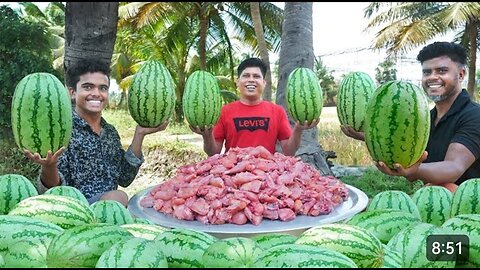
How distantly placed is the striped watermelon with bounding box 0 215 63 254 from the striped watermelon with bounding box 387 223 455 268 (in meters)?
1.08

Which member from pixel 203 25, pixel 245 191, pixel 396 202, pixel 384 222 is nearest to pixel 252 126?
pixel 245 191

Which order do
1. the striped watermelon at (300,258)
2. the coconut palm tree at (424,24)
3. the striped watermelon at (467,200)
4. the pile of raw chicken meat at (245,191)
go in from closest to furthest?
the striped watermelon at (300,258), the striped watermelon at (467,200), the pile of raw chicken meat at (245,191), the coconut palm tree at (424,24)

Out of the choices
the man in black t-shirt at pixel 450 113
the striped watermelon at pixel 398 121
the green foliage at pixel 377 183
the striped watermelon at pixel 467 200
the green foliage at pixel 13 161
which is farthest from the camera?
the green foliage at pixel 13 161

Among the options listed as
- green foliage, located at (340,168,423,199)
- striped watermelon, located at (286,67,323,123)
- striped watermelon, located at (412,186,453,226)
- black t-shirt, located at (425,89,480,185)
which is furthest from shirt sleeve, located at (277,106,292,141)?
green foliage, located at (340,168,423,199)

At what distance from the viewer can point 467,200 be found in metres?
2.00

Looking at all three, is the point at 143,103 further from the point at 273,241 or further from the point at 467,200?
the point at 467,200

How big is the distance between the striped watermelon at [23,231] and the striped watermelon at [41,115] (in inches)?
43.5

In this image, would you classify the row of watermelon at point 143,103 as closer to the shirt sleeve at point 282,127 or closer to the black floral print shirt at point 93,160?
the black floral print shirt at point 93,160

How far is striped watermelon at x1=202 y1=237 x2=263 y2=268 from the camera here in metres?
1.32

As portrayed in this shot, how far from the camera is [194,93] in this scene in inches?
149

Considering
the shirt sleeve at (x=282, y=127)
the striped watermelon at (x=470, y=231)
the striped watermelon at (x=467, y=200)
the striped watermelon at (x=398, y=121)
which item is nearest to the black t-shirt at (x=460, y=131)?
the striped watermelon at (x=398, y=121)

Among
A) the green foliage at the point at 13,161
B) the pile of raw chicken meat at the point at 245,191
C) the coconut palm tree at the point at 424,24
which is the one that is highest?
the coconut palm tree at the point at 424,24

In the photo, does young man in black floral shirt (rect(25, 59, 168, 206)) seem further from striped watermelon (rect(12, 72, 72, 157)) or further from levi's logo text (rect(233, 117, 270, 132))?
levi's logo text (rect(233, 117, 270, 132))

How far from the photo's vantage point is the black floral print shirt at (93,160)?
3.54 metres
